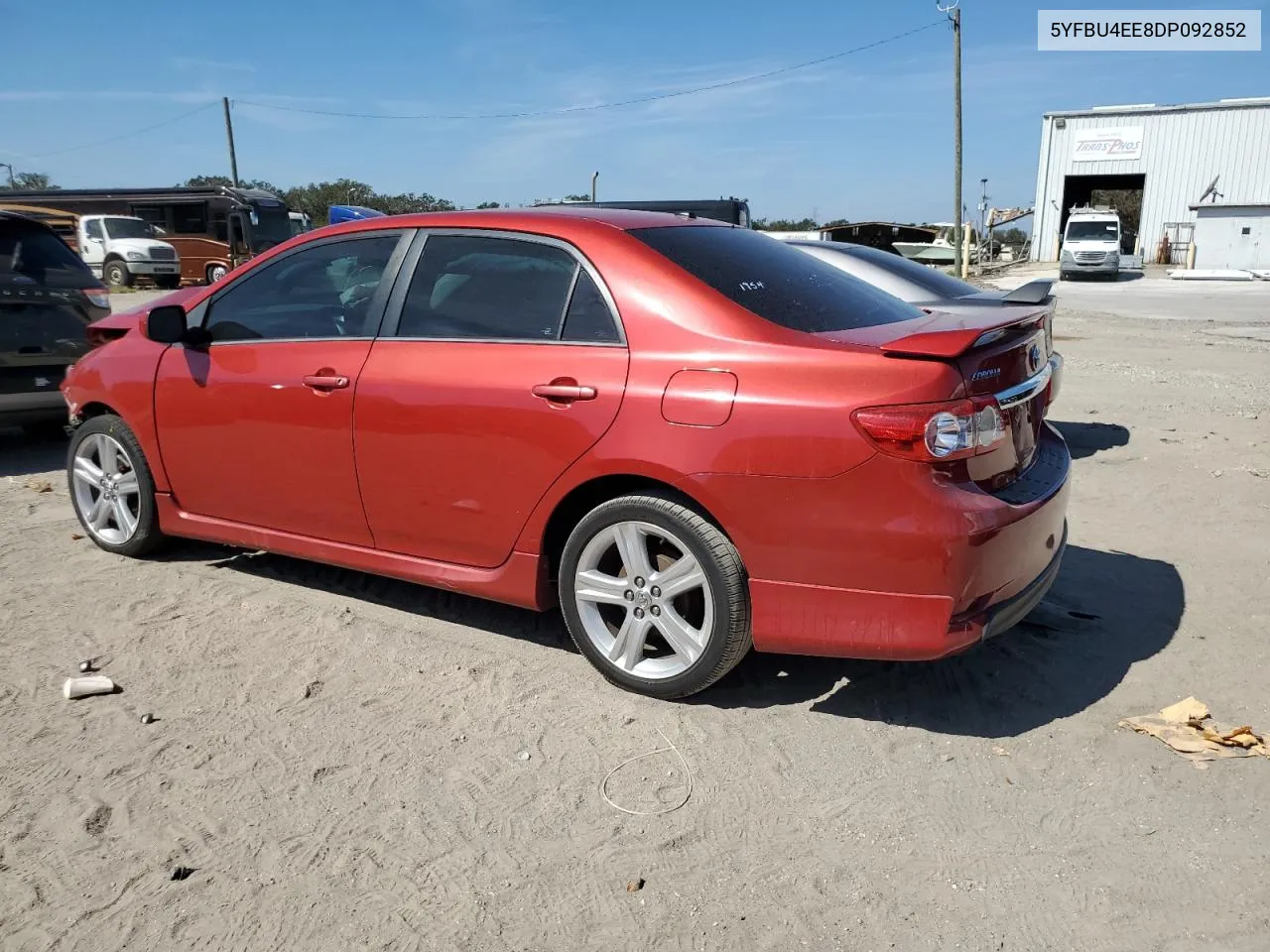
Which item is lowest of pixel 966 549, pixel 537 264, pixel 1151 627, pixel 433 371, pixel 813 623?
pixel 1151 627

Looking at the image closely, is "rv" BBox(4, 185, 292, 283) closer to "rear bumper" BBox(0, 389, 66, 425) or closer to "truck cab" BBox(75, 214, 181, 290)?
"truck cab" BBox(75, 214, 181, 290)

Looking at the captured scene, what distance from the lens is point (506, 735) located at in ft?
10.6

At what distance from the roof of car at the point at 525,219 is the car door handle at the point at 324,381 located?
0.65m

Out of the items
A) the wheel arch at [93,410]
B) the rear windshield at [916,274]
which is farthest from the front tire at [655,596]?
the rear windshield at [916,274]

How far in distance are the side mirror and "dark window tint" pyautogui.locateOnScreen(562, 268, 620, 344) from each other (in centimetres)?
196

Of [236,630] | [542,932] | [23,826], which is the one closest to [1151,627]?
[542,932]

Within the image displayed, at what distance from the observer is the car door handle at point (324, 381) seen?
12.8 ft

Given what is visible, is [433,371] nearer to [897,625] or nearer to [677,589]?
[677,589]

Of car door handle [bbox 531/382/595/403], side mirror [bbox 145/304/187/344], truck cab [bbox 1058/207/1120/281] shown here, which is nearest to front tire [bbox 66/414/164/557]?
side mirror [bbox 145/304/187/344]

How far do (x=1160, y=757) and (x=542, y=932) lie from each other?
1.99 m

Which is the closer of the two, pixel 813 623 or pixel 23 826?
pixel 23 826

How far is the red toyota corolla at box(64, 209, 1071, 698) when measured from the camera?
2.97 metres

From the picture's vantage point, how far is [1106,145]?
46.2 m

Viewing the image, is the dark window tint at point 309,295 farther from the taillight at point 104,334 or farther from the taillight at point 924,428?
the taillight at point 924,428
